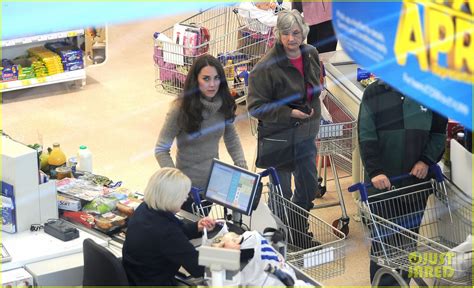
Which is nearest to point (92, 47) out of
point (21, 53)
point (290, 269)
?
point (21, 53)

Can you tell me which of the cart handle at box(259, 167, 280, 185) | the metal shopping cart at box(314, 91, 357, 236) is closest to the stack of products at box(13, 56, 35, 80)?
the metal shopping cart at box(314, 91, 357, 236)

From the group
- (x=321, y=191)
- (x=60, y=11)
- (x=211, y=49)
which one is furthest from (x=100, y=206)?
(x=211, y=49)

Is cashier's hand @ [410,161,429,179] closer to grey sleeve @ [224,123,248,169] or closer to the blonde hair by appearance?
grey sleeve @ [224,123,248,169]

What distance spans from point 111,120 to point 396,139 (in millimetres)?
4260

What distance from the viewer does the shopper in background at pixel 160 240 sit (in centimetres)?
470

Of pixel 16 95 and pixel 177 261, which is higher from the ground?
pixel 177 261

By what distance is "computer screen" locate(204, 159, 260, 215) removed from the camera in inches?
197

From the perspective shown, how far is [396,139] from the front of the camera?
556cm

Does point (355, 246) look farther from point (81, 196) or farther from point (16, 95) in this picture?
point (16, 95)

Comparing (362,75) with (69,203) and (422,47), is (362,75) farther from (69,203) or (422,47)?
(422,47)

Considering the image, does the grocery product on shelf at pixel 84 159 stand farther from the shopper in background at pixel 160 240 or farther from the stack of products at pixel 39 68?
the stack of products at pixel 39 68

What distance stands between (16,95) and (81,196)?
470cm

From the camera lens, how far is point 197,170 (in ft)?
18.9

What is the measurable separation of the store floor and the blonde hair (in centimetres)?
231
